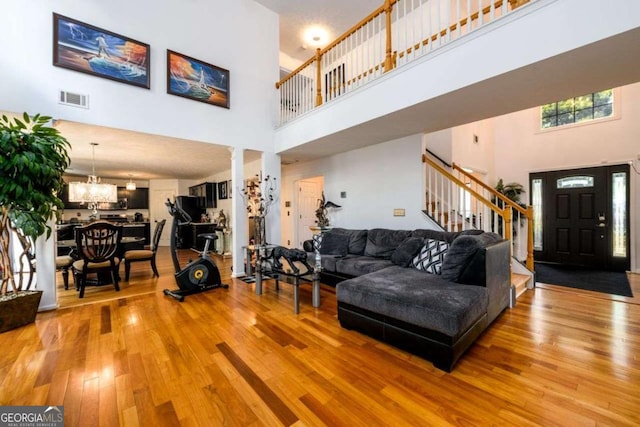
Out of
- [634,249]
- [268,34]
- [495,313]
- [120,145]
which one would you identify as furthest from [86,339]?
[634,249]

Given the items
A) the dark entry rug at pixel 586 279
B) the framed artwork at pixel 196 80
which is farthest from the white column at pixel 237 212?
the dark entry rug at pixel 586 279

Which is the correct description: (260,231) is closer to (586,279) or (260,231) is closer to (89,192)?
(89,192)

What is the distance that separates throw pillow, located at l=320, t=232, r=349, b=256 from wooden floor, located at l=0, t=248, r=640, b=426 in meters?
1.61

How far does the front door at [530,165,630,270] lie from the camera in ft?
17.0

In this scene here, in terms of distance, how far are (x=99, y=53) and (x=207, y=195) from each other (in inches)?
207

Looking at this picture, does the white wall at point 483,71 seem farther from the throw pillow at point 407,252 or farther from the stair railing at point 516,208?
the throw pillow at point 407,252

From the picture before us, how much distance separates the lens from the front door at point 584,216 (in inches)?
204

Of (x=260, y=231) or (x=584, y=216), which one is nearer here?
(x=260, y=231)

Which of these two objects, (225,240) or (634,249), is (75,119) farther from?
(634,249)

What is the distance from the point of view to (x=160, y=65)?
4.03 meters

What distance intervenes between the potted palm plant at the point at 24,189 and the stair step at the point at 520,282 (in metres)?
5.48

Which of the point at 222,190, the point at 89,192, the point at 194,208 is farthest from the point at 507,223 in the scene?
the point at 194,208

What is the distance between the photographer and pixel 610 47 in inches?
80.0

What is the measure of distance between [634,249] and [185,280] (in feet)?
25.8
